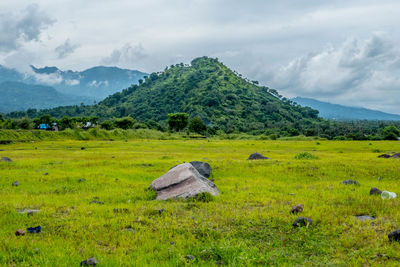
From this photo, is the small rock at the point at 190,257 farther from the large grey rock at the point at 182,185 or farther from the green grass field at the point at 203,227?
the large grey rock at the point at 182,185

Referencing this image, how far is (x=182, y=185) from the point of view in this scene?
531 inches

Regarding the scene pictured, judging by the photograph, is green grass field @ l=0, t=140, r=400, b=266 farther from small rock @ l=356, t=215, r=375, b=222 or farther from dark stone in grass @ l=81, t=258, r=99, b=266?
small rock @ l=356, t=215, r=375, b=222

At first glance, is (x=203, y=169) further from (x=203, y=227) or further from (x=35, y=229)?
(x=35, y=229)

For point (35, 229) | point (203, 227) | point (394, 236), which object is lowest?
point (35, 229)

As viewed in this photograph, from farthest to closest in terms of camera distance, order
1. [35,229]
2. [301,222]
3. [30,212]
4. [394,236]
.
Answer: [30,212], [301,222], [35,229], [394,236]

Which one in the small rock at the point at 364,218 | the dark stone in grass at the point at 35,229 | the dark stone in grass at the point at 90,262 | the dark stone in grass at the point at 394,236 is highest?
Result: the dark stone in grass at the point at 394,236

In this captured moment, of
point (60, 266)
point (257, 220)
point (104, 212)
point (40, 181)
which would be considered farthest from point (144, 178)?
point (60, 266)

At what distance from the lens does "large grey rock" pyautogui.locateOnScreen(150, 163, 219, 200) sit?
12800 millimetres

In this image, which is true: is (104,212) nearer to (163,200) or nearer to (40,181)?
(163,200)

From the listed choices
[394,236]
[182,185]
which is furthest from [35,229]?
[394,236]

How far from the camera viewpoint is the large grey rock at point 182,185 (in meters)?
12.8

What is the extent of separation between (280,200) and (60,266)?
8.82m

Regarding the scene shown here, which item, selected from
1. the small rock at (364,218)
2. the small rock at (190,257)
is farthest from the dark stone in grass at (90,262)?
the small rock at (364,218)

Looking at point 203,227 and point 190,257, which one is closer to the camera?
point 190,257
